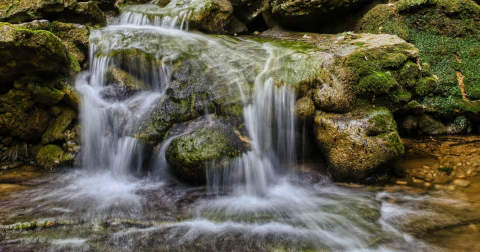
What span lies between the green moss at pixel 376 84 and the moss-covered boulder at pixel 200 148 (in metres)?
2.38

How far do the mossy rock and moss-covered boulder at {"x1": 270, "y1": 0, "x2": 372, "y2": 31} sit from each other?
7301 mm

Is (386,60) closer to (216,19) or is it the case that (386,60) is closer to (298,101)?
(298,101)

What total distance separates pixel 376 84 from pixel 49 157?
6371 mm

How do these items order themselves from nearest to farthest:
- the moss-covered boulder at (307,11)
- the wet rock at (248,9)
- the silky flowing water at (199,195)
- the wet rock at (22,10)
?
the silky flowing water at (199,195) < the wet rock at (22,10) < the moss-covered boulder at (307,11) < the wet rock at (248,9)

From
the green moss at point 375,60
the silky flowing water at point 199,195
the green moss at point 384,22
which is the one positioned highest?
the green moss at point 384,22

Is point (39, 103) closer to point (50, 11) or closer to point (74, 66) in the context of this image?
point (74, 66)

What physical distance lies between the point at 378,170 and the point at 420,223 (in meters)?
1.29

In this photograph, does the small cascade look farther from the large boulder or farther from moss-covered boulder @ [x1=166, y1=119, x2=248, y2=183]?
the large boulder

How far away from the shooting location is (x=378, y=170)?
4773 mm

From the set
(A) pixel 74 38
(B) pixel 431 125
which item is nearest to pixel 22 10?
(A) pixel 74 38

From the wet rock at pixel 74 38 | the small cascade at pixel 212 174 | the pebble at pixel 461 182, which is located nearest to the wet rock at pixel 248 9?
the small cascade at pixel 212 174

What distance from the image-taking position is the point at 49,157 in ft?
18.2

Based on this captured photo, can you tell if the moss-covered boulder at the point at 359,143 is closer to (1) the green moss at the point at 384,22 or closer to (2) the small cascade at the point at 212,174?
(2) the small cascade at the point at 212,174

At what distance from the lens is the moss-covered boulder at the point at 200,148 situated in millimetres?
4625
